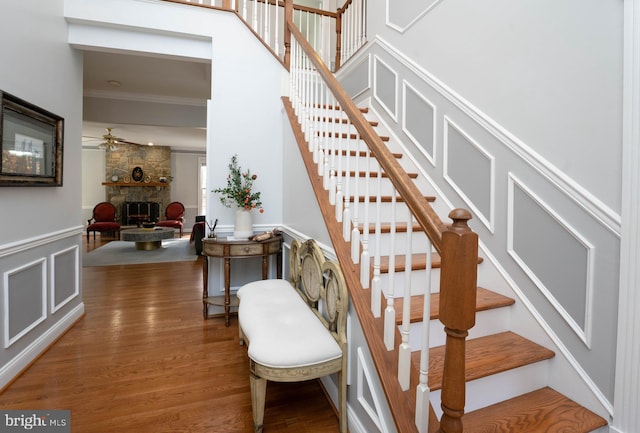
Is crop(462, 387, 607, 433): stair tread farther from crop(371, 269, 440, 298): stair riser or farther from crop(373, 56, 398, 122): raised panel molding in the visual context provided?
crop(373, 56, 398, 122): raised panel molding

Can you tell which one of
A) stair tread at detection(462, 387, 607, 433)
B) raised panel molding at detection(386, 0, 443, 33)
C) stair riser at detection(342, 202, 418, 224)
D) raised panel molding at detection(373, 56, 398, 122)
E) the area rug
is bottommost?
the area rug

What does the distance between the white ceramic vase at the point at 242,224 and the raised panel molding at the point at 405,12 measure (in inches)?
90.1

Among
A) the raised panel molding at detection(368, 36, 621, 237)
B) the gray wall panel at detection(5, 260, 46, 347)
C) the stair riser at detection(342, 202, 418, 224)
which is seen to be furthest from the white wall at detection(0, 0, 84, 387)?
the raised panel molding at detection(368, 36, 621, 237)

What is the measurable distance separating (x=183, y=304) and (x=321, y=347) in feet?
8.09

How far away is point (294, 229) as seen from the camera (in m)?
2.79

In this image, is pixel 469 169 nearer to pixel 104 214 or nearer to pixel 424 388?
pixel 424 388

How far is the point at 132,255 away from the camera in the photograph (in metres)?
6.02

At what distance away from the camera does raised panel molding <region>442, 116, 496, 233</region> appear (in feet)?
6.38

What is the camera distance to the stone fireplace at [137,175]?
356 inches

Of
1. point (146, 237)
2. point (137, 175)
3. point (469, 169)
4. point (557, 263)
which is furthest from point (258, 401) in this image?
point (137, 175)

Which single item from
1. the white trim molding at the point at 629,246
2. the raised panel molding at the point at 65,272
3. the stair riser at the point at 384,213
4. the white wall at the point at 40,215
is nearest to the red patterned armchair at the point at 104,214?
the raised panel molding at the point at 65,272

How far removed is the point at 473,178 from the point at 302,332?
148 cm

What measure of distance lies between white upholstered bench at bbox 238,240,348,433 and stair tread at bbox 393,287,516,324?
31 centimetres

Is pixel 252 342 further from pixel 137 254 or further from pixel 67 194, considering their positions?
pixel 137 254
